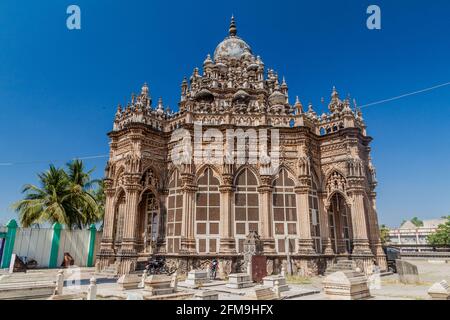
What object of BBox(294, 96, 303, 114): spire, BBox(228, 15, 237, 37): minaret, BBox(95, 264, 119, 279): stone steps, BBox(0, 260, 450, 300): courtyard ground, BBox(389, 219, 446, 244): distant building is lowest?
BBox(0, 260, 450, 300): courtyard ground

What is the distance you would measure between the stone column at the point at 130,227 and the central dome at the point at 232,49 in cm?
1698

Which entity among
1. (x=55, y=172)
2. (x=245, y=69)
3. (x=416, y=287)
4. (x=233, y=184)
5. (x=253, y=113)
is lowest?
(x=416, y=287)

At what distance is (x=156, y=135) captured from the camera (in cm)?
2436

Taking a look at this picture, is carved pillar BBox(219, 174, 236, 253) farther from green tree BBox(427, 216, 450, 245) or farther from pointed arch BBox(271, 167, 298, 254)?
green tree BBox(427, 216, 450, 245)

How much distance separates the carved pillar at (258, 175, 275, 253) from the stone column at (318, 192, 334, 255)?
14.3ft

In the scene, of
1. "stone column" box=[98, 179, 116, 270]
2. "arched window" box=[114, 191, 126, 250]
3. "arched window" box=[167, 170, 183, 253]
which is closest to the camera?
"arched window" box=[167, 170, 183, 253]

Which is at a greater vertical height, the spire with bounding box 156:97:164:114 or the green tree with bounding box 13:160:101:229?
the spire with bounding box 156:97:164:114

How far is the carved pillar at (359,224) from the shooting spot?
21.8 meters

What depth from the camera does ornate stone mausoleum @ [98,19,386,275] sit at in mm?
21359

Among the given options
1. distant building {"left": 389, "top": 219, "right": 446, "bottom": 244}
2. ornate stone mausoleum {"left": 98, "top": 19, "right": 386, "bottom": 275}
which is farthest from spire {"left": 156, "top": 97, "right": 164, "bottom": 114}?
distant building {"left": 389, "top": 219, "right": 446, "bottom": 244}

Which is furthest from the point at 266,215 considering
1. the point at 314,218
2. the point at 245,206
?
the point at 314,218

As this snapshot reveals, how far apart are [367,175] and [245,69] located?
14.9 m
